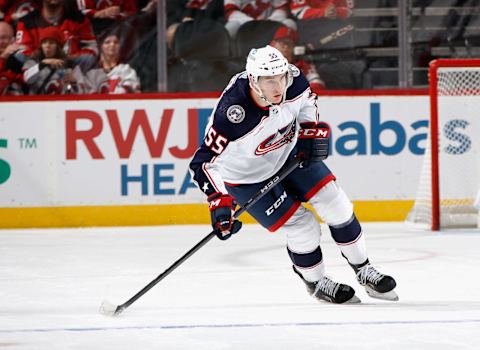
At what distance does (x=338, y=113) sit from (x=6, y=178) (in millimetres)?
2186

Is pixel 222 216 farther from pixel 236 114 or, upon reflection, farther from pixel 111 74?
pixel 111 74

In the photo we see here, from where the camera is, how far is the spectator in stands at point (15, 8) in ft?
23.4

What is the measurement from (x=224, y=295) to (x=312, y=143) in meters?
0.72

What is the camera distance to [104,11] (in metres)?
7.19

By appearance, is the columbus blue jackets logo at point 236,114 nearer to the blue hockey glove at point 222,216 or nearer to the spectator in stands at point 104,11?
the blue hockey glove at point 222,216

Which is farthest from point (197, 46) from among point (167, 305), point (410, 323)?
point (410, 323)

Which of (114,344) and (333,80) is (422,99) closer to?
(333,80)

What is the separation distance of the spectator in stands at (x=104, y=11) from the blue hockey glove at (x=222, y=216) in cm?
385

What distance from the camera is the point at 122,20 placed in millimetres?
7156

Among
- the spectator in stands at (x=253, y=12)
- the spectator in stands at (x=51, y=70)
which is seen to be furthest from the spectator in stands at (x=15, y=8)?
the spectator in stands at (x=253, y=12)

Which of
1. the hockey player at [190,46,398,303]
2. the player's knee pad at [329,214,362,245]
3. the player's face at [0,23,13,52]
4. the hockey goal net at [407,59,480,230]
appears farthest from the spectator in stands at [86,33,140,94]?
the player's knee pad at [329,214,362,245]

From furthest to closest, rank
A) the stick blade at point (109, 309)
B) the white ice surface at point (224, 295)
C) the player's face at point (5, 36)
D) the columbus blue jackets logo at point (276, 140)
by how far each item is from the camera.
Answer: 1. the player's face at point (5, 36)
2. the columbus blue jackets logo at point (276, 140)
3. the stick blade at point (109, 309)
4. the white ice surface at point (224, 295)

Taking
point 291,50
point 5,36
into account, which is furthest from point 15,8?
point 291,50

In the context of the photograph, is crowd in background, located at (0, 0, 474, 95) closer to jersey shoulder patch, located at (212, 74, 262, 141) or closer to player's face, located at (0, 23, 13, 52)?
player's face, located at (0, 23, 13, 52)
